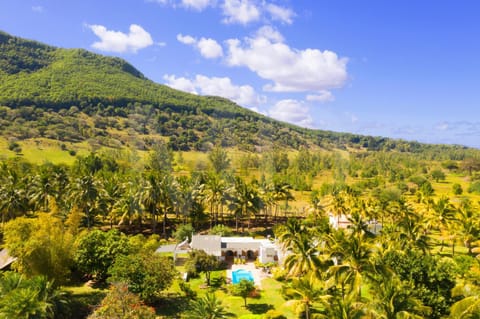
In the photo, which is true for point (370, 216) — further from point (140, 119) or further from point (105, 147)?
point (140, 119)

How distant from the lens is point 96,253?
37.6m

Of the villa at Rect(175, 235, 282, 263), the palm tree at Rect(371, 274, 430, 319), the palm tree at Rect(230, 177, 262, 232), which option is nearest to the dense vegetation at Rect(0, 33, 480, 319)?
the palm tree at Rect(371, 274, 430, 319)

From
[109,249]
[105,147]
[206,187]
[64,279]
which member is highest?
[105,147]

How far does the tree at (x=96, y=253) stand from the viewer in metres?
37.4

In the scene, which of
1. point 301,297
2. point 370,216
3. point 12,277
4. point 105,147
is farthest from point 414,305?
point 105,147

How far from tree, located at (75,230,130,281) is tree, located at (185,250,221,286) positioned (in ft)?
28.3

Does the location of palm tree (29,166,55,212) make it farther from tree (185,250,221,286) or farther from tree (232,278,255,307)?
tree (232,278,255,307)

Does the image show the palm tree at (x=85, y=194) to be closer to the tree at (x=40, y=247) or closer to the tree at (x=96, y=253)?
the tree at (x=96, y=253)

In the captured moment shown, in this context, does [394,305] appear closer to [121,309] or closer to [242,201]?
[121,309]

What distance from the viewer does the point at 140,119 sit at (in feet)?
637

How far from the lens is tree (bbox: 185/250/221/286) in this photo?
42.5 m

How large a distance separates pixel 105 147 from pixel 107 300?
5237 inches

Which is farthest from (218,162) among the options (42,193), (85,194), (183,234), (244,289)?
(244,289)

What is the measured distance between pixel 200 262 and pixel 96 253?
13.0 metres
